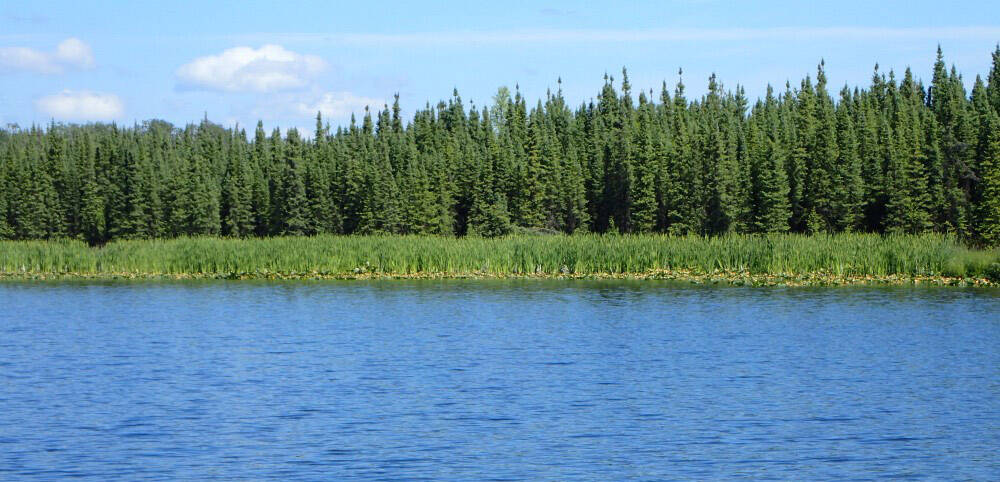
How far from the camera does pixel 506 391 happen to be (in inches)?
928

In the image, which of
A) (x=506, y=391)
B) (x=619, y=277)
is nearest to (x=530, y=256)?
(x=619, y=277)

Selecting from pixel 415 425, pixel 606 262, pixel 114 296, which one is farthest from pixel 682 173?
pixel 415 425

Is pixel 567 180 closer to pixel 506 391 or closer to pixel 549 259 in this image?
pixel 549 259

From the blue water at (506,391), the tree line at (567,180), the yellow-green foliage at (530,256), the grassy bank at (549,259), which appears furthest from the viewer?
the tree line at (567,180)

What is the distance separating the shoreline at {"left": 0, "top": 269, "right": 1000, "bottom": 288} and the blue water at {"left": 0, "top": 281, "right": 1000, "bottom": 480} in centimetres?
872

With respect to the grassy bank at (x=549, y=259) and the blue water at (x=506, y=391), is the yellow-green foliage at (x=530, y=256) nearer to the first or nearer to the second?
the grassy bank at (x=549, y=259)

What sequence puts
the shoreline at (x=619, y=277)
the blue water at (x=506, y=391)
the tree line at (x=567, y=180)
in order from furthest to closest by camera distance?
the tree line at (x=567, y=180), the shoreline at (x=619, y=277), the blue water at (x=506, y=391)

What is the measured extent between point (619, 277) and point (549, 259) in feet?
14.4

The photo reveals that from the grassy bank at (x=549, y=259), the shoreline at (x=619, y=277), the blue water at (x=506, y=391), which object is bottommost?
the blue water at (x=506, y=391)

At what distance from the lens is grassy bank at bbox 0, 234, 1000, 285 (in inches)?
2089

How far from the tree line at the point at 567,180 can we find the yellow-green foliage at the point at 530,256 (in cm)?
1842

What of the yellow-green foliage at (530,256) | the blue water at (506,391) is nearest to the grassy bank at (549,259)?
the yellow-green foliage at (530,256)

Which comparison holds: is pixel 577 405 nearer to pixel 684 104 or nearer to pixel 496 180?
pixel 496 180

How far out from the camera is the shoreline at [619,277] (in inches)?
2007
